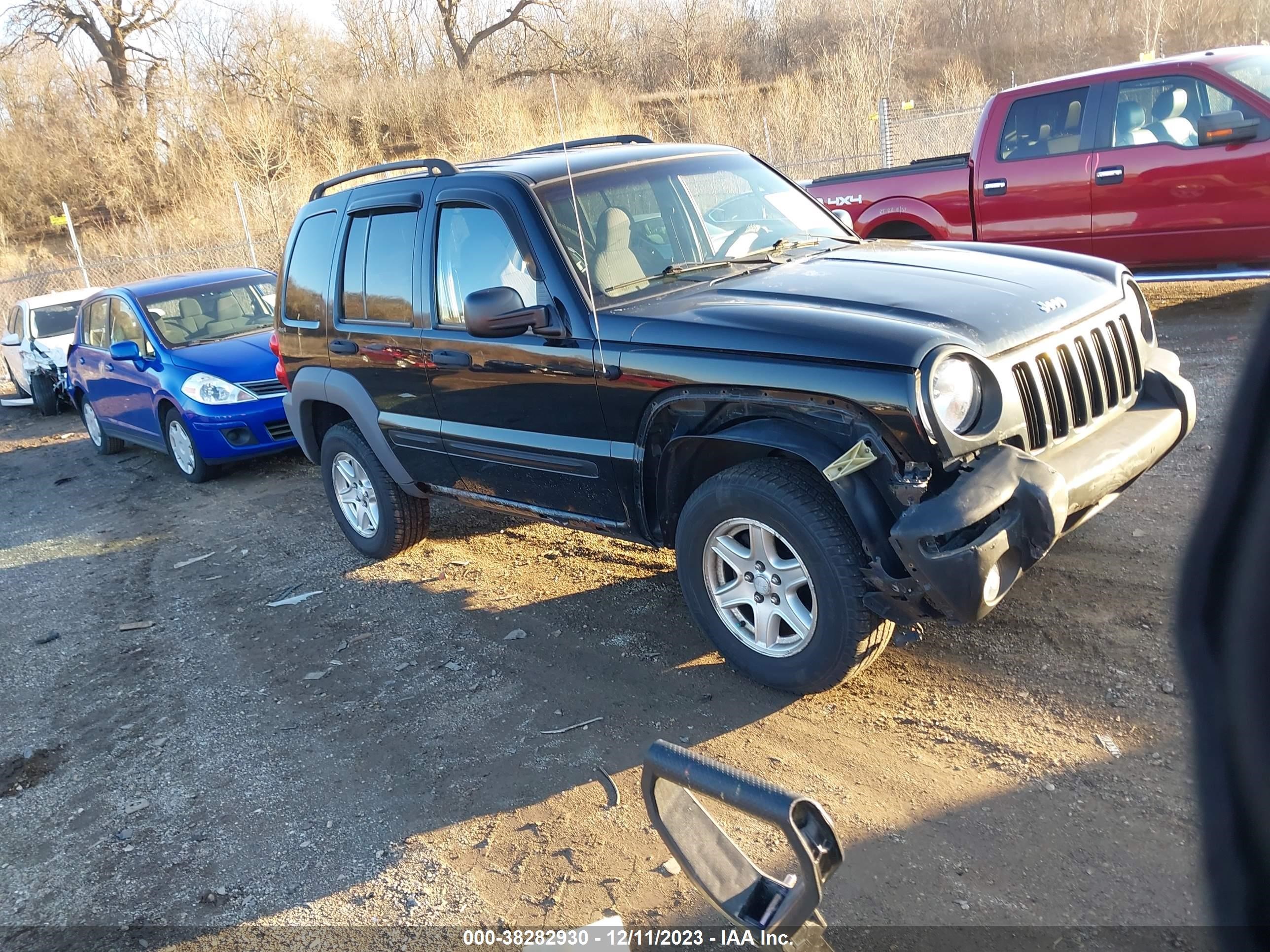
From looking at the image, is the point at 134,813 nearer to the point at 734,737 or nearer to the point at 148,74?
the point at 734,737

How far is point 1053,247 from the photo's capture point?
890cm

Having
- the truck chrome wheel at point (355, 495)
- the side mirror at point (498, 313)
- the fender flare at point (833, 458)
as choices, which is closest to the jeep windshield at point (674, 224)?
the side mirror at point (498, 313)

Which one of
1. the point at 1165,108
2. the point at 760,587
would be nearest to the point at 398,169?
the point at 760,587

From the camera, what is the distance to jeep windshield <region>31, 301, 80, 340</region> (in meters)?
14.0

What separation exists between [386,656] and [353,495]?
167cm

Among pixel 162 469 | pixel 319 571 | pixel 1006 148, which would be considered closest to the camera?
pixel 319 571

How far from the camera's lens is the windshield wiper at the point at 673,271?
4.31 m

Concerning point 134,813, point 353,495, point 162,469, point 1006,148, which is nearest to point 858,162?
point 1006,148

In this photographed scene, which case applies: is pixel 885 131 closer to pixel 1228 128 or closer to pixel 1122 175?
pixel 1122 175

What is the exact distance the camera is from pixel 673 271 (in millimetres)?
4445

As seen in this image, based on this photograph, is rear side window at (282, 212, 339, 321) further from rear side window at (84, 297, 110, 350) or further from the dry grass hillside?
the dry grass hillside

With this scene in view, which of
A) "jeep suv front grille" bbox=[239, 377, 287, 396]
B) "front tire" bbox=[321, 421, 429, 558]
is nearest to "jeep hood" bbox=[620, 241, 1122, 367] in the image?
"front tire" bbox=[321, 421, 429, 558]

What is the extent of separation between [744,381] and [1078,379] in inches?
47.6

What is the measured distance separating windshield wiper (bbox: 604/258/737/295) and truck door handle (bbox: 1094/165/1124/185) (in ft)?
16.8
